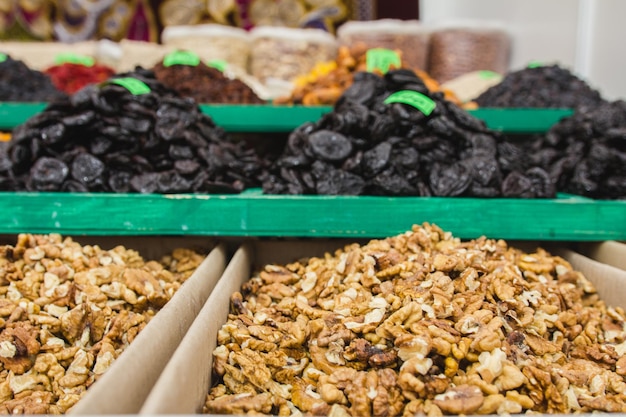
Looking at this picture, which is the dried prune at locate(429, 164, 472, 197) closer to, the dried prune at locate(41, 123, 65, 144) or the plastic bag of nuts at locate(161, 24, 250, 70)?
the dried prune at locate(41, 123, 65, 144)

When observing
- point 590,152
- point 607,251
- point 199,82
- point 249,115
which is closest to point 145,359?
point 607,251

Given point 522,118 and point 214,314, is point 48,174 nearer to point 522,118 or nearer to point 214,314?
point 214,314

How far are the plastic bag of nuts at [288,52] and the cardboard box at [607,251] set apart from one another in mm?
2322

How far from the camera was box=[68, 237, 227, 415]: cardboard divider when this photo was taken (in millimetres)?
664

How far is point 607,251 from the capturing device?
144cm

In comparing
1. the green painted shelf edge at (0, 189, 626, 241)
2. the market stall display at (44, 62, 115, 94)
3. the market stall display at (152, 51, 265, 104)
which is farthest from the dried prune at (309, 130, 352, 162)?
the market stall display at (44, 62, 115, 94)

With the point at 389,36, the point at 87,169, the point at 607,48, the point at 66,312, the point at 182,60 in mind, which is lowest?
the point at 66,312

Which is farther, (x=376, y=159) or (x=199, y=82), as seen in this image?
(x=199, y=82)

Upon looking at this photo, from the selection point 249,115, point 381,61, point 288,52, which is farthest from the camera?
point 288,52

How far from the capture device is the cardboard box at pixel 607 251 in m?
1.37

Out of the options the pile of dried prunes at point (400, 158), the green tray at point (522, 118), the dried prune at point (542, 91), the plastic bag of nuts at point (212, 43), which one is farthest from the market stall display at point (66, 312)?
the plastic bag of nuts at point (212, 43)

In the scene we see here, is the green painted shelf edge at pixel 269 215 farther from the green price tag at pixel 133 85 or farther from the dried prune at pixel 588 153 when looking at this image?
the green price tag at pixel 133 85

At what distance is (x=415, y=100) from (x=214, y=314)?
934 millimetres

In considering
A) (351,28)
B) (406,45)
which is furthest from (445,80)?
(351,28)
